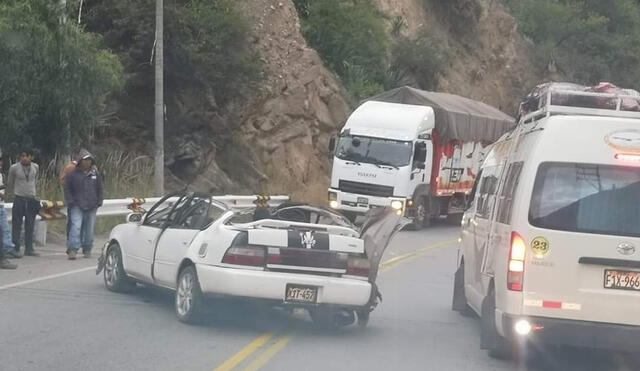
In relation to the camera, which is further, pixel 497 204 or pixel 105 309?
pixel 105 309

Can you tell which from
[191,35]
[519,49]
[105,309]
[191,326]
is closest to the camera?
[191,326]

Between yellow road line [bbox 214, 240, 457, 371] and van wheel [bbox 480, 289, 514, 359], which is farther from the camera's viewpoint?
van wheel [bbox 480, 289, 514, 359]

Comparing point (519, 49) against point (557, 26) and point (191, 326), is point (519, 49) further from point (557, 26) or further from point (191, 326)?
point (191, 326)

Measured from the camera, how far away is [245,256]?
11219mm

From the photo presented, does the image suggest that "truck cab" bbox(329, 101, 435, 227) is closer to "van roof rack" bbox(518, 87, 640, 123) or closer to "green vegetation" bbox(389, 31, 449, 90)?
"van roof rack" bbox(518, 87, 640, 123)

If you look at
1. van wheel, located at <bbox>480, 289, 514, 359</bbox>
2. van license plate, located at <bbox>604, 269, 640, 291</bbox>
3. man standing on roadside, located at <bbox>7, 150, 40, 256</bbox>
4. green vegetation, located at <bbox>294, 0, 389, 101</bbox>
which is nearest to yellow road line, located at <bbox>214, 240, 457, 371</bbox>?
van wheel, located at <bbox>480, 289, 514, 359</bbox>

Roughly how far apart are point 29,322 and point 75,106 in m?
14.5

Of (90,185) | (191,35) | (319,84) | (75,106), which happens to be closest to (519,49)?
(319,84)

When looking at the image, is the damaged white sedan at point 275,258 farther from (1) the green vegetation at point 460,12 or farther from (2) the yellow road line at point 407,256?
(1) the green vegetation at point 460,12

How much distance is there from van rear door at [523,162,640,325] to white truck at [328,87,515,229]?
60.8 feet

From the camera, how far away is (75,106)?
83.8 feet

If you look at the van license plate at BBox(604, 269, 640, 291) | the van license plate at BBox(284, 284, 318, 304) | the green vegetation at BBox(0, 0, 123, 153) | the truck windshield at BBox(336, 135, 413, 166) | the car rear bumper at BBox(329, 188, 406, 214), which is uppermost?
the green vegetation at BBox(0, 0, 123, 153)

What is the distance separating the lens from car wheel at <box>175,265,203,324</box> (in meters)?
11.6

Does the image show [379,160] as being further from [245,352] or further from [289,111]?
[245,352]
